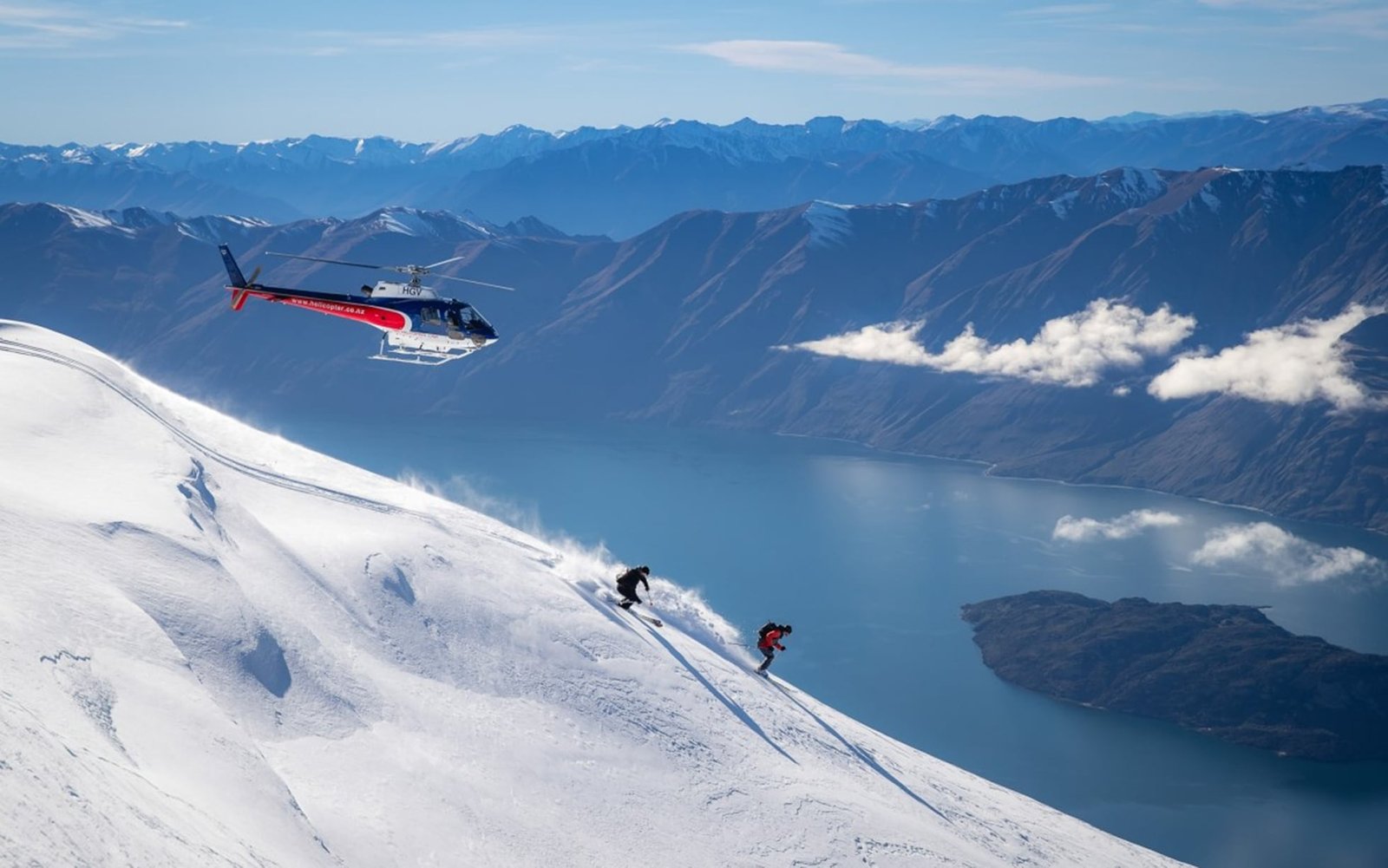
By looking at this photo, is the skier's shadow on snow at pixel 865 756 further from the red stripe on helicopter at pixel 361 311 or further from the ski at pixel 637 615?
the red stripe on helicopter at pixel 361 311

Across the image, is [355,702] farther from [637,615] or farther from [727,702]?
[637,615]

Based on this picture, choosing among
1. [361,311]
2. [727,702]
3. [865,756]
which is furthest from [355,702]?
[361,311]

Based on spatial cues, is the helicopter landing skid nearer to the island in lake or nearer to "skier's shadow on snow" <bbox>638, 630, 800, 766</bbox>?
"skier's shadow on snow" <bbox>638, 630, 800, 766</bbox>

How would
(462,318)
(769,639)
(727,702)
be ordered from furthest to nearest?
(462,318) < (769,639) < (727,702)

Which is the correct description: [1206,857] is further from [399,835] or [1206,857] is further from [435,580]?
[399,835]

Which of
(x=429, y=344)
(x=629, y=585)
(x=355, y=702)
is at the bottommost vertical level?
(x=355, y=702)

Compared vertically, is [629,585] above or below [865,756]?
above

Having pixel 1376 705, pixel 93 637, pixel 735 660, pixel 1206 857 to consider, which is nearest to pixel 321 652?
pixel 93 637

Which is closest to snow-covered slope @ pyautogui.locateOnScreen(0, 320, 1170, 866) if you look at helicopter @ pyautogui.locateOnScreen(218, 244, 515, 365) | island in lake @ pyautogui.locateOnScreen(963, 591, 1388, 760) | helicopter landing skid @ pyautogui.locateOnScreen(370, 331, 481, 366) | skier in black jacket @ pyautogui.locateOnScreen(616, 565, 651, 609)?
skier in black jacket @ pyautogui.locateOnScreen(616, 565, 651, 609)
